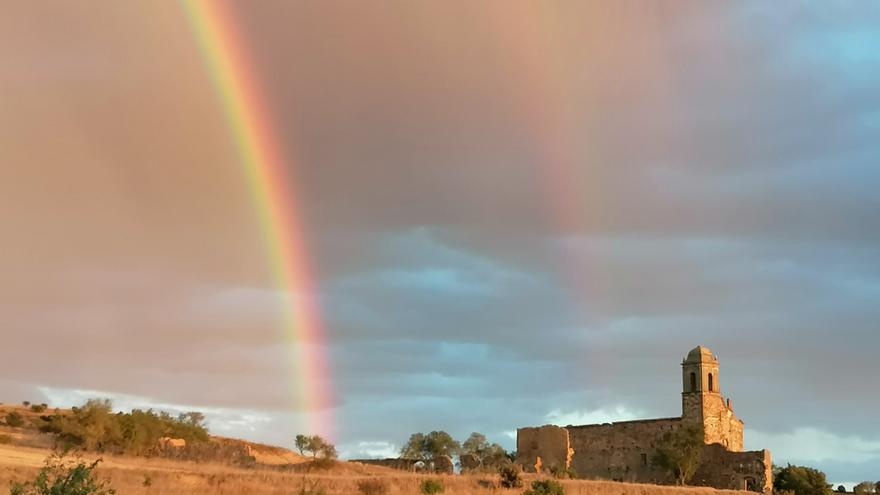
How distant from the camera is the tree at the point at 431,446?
8781cm

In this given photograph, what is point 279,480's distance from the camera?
1468 inches

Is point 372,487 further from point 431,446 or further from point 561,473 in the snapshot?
point 431,446

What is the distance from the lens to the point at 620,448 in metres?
70.7

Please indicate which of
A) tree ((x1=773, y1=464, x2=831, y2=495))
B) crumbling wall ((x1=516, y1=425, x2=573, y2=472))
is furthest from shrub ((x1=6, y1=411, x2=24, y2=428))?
tree ((x1=773, y1=464, x2=831, y2=495))

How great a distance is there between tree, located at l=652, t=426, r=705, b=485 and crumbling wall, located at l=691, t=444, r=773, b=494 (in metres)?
0.98

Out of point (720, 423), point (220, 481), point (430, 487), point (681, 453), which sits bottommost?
point (220, 481)

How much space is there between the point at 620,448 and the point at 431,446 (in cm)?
2347

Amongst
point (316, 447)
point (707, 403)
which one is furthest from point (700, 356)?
point (316, 447)

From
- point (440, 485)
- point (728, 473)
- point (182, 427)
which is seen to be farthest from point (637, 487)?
point (182, 427)

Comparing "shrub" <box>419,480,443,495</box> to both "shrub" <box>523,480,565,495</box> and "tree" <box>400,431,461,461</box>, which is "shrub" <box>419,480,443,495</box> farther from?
"tree" <box>400,431,461,461</box>

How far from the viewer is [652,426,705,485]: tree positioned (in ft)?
216

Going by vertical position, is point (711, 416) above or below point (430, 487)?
above

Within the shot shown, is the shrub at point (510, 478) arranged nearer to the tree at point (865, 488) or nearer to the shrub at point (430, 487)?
the shrub at point (430, 487)

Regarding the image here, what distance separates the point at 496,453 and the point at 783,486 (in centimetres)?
2794
